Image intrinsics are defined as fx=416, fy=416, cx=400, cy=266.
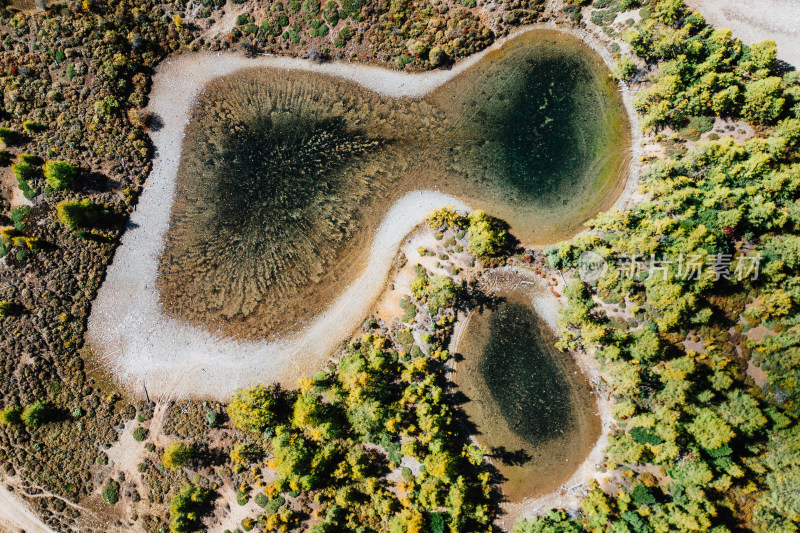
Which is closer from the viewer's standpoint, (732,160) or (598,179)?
(732,160)

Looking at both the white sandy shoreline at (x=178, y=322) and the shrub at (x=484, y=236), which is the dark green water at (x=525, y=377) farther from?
the white sandy shoreline at (x=178, y=322)

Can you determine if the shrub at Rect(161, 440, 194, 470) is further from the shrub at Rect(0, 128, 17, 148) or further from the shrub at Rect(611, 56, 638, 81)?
the shrub at Rect(611, 56, 638, 81)

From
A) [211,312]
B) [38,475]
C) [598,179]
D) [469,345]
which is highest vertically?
[598,179]

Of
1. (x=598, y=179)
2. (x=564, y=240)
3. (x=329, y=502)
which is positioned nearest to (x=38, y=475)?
(x=329, y=502)

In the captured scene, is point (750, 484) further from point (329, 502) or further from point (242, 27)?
point (242, 27)

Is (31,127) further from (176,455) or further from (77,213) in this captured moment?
(176,455)

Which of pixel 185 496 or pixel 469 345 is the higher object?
pixel 469 345

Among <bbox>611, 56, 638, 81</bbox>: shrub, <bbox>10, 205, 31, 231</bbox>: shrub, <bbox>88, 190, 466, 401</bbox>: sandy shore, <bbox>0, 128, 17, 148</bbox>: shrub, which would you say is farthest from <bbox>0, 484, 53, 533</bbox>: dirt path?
<bbox>611, 56, 638, 81</bbox>: shrub
